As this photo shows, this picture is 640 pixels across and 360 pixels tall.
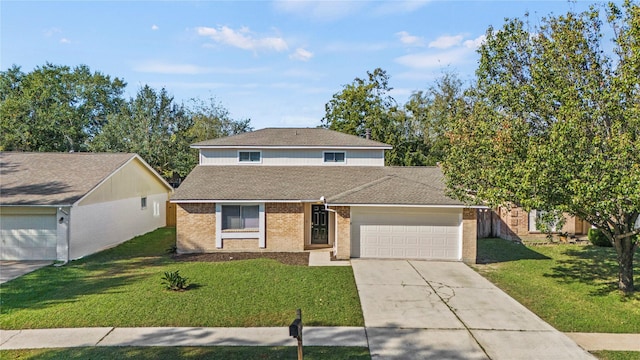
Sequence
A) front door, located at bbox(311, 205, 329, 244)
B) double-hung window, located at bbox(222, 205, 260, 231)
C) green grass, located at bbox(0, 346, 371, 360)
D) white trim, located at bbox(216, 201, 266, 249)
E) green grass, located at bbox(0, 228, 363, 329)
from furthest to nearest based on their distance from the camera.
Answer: front door, located at bbox(311, 205, 329, 244) → double-hung window, located at bbox(222, 205, 260, 231) → white trim, located at bbox(216, 201, 266, 249) → green grass, located at bbox(0, 228, 363, 329) → green grass, located at bbox(0, 346, 371, 360)

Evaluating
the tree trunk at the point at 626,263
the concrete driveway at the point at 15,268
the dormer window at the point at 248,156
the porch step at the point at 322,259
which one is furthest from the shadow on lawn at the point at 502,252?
the concrete driveway at the point at 15,268

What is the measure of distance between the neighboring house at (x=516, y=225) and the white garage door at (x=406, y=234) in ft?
18.5

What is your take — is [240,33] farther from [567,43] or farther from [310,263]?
[567,43]

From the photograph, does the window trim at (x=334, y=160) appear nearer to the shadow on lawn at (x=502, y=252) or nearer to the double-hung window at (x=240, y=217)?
the double-hung window at (x=240, y=217)

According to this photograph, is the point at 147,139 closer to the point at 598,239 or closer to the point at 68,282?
the point at 68,282

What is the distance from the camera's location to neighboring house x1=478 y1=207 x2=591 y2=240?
19688 millimetres

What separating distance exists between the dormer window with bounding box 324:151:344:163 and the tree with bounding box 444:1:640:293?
25.1ft

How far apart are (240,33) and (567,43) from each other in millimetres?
12403

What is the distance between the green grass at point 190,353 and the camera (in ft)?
22.2

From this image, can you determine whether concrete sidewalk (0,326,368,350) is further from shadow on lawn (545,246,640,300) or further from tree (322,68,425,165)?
tree (322,68,425,165)

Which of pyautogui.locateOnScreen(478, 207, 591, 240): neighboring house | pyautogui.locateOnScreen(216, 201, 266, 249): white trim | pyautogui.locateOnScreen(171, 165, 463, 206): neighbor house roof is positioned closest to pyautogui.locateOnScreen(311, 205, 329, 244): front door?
pyautogui.locateOnScreen(171, 165, 463, 206): neighbor house roof

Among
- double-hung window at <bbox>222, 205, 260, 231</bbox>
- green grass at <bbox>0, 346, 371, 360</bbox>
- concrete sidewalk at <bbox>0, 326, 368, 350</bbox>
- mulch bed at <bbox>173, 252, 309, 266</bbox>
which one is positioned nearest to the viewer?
green grass at <bbox>0, 346, 371, 360</bbox>

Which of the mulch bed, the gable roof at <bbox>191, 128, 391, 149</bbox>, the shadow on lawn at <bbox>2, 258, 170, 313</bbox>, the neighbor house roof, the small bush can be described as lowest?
the shadow on lawn at <bbox>2, 258, 170, 313</bbox>

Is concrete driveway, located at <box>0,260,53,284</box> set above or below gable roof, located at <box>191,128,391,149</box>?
below
